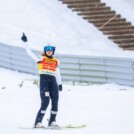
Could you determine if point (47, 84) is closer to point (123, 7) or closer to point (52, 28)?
point (52, 28)

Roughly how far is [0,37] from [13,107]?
29.3ft

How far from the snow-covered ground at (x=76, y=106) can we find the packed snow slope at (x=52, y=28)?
4.34m

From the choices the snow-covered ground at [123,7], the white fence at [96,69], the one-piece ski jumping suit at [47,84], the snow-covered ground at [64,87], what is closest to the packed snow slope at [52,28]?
the snow-covered ground at [64,87]

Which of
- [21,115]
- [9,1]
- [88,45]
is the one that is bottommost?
[21,115]

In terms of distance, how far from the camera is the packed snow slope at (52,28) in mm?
22109

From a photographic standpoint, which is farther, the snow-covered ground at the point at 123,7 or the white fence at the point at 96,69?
the snow-covered ground at the point at 123,7

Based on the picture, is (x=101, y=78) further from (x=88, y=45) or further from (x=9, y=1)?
(x=9, y=1)

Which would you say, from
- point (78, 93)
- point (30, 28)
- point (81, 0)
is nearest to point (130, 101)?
point (78, 93)

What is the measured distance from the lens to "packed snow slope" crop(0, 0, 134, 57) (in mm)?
22109

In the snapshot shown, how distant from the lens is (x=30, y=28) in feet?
77.4

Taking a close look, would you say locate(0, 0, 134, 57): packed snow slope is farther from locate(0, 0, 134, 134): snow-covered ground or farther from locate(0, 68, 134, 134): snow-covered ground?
locate(0, 68, 134, 134): snow-covered ground

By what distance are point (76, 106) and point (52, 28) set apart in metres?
10.6

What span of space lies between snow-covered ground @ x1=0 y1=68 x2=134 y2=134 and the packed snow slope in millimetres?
4337

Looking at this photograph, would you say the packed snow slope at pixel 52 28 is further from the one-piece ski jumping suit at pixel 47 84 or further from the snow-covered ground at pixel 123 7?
the one-piece ski jumping suit at pixel 47 84
